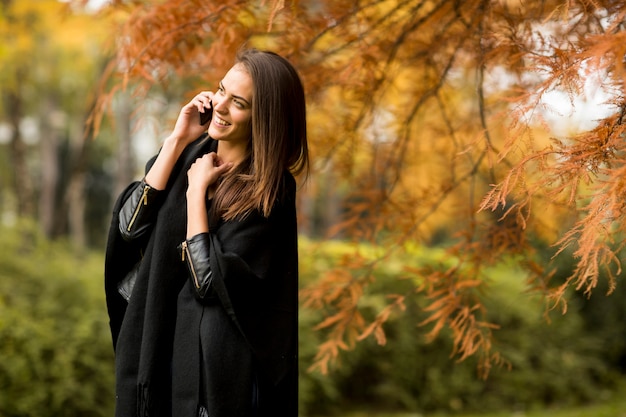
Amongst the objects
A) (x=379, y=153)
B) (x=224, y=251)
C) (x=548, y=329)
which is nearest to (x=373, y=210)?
(x=379, y=153)

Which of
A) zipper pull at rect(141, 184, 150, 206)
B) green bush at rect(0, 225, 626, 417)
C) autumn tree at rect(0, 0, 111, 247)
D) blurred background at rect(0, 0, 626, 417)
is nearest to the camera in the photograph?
zipper pull at rect(141, 184, 150, 206)

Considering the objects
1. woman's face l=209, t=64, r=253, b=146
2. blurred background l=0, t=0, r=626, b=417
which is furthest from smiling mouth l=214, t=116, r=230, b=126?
blurred background l=0, t=0, r=626, b=417

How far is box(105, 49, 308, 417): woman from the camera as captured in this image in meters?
2.00

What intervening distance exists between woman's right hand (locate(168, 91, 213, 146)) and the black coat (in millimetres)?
76

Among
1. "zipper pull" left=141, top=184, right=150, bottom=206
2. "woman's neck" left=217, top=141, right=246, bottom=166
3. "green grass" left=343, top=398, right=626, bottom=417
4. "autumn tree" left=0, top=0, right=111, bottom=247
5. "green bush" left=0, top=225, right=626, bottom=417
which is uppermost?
"autumn tree" left=0, top=0, right=111, bottom=247

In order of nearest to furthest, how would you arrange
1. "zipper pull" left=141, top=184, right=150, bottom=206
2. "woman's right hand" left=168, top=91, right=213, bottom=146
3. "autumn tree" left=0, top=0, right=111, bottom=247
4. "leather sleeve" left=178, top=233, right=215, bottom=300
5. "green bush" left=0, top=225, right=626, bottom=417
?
"leather sleeve" left=178, top=233, right=215, bottom=300, "zipper pull" left=141, top=184, right=150, bottom=206, "woman's right hand" left=168, top=91, right=213, bottom=146, "green bush" left=0, top=225, right=626, bottom=417, "autumn tree" left=0, top=0, right=111, bottom=247

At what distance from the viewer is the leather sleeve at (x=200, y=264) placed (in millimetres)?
1988

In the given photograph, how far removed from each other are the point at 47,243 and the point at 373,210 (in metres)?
3.34

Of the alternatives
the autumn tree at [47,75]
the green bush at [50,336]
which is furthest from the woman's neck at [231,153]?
the green bush at [50,336]

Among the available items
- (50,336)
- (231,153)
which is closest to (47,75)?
(50,336)

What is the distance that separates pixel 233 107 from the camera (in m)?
2.11

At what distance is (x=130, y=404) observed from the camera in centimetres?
207

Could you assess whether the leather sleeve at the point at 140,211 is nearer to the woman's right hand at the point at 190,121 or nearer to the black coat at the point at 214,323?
the black coat at the point at 214,323

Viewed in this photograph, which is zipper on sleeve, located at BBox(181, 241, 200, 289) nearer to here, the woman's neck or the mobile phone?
the woman's neck
